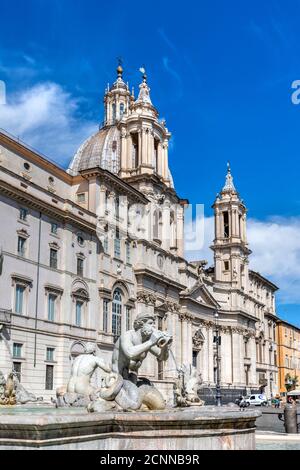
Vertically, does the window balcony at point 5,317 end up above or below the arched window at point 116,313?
below

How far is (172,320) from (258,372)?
30.9 metres

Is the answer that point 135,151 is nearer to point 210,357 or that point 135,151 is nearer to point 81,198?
point 81,198

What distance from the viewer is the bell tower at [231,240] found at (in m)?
78.3

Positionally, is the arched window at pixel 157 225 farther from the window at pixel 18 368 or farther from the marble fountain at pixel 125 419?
the marble fountain at pixel 125 419

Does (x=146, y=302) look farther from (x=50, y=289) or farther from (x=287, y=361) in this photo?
(x=287, y=361)

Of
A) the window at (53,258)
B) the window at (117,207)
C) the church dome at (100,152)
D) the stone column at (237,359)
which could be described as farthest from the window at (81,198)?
the stone column at (237,359)

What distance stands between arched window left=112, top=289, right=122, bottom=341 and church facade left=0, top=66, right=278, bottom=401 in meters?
0.08

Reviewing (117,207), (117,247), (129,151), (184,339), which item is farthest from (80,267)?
(184,339)

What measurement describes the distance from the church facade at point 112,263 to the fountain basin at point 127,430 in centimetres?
830

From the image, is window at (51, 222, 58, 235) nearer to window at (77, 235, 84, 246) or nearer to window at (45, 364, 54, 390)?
window at (77, 235, 84, 246)

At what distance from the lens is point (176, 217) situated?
59.6 meters

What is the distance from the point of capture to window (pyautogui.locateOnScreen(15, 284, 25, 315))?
34.8m

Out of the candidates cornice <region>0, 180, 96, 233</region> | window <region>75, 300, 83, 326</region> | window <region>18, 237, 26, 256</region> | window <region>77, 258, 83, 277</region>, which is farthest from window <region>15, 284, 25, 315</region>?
window <region>77, 258, 83, 277</region>

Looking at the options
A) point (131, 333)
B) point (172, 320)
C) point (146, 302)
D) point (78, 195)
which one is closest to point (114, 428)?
point (131, 333)
